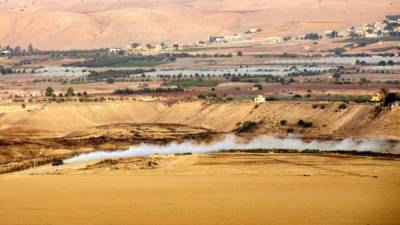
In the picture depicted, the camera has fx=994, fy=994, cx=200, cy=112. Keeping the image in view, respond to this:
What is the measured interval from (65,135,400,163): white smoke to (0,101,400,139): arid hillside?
3305 mm

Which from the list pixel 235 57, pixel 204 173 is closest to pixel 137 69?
pixel 235 57

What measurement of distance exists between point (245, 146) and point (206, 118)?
60.3ft

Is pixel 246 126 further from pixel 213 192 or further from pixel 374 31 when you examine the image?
pixel 374 31

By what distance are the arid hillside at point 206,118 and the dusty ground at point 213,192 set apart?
1438 centimetres

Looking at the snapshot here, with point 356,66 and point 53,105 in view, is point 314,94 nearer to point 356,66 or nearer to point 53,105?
point 53,105

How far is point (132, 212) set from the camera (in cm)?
3834

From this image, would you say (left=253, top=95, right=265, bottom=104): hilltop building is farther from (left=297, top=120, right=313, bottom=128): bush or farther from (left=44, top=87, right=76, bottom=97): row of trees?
(left=44, top=87, right=76, bottom=97): row of trees

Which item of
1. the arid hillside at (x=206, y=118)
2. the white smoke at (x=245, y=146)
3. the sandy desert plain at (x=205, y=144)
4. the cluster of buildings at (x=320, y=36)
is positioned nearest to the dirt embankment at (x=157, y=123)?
the arid hillside at (x=206, y=118)

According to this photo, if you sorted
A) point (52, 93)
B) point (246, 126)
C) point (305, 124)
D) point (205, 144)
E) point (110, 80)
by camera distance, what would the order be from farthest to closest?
point (110, 80) < point (52, 93) < point (246, 126) < point (305, 124) < point (205, 144)

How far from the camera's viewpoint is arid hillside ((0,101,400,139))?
69812mm

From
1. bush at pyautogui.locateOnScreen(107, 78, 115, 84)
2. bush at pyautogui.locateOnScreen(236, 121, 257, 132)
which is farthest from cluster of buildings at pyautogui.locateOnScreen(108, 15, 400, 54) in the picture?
bush at pyautogui.locateOnScreen(236, 121, 257, 132)

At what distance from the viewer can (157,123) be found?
8206 centimetres

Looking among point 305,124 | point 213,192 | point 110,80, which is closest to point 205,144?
point 305,124

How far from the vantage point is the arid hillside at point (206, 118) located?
229 feet
